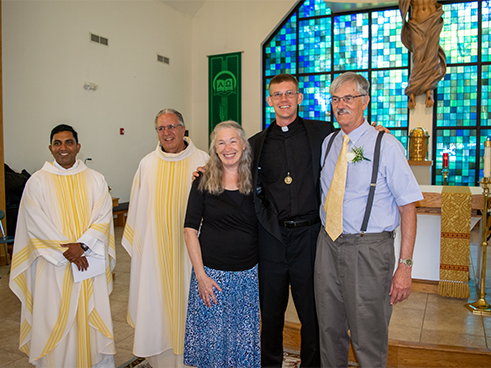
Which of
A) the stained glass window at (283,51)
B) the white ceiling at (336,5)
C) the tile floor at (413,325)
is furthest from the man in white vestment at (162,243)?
the stained glass window at (283,51)

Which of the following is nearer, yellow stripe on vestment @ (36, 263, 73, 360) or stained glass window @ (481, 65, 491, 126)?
yellow stripe on vestment @ (36, 263, 73, 360)

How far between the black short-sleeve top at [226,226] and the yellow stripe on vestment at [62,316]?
916 millimetres

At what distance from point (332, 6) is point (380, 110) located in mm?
2626

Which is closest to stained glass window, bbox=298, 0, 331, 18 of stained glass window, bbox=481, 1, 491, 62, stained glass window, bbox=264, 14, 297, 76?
stained glass window, bbox=264, 14, 297, 76

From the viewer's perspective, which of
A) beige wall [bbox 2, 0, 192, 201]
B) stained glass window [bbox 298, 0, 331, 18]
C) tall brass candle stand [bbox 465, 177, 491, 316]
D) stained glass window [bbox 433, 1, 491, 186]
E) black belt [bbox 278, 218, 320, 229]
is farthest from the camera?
stained glass window [bbox 298, 0, 331, 18]

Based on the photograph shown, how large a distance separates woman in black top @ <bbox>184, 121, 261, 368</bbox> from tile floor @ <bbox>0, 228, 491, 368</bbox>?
0.82 m

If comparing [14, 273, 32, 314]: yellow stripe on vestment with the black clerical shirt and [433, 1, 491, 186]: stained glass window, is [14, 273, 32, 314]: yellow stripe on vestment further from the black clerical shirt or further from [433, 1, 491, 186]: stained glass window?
[433, 1, 491, 186]: stained glass window

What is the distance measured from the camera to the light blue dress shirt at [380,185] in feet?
6.52

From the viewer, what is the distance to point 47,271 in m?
2.51

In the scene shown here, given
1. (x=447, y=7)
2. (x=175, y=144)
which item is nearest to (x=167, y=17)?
(x=447, y=7)

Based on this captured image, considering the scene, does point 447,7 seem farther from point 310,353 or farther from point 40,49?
point 310,353

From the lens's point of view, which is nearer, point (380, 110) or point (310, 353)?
point (310, 353)

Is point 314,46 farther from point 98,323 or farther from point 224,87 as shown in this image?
point 98,323

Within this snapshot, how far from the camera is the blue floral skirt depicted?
2.09 meters
